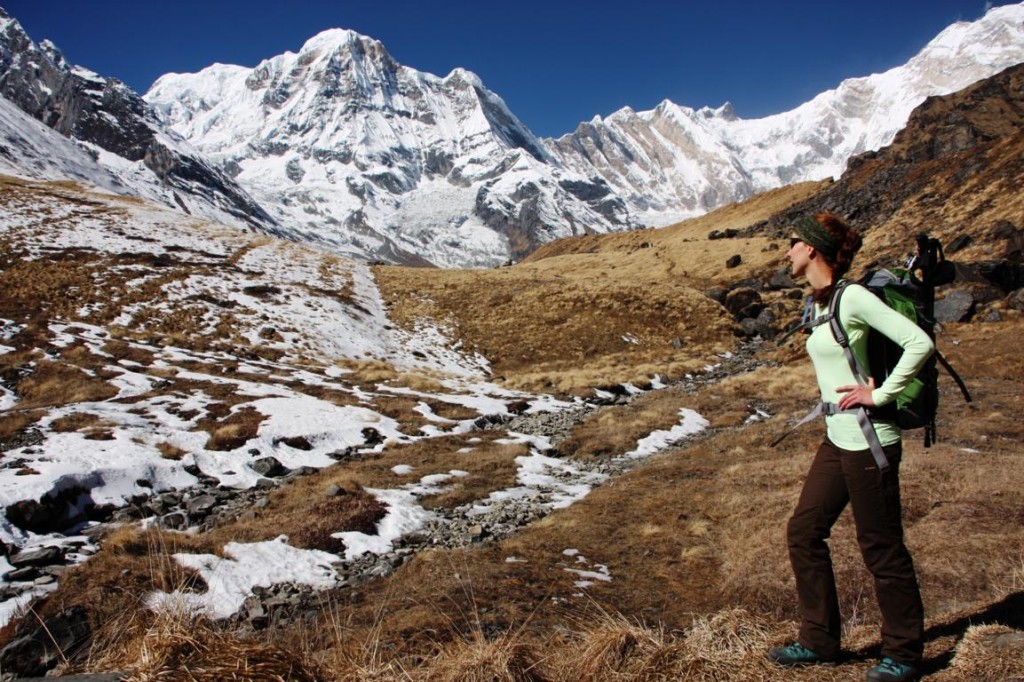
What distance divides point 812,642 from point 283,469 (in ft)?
43.6

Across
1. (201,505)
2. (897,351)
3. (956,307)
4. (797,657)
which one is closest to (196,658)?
(797,657)

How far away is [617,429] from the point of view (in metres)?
18.5

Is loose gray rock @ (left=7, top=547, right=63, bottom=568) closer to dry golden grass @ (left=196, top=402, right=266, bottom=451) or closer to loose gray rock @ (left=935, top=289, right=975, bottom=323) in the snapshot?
dry golden grass @ (left=196, top=402, right=266, bottom=451)

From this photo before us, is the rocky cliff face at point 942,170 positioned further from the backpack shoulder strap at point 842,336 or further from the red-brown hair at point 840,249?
the backpack shoulder strap at point 842,336

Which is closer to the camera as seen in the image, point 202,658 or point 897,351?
point 202,658

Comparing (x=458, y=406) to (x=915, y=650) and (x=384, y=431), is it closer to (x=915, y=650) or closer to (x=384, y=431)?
(x=384, y=431)

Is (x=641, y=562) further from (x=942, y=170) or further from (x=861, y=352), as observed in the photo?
(x=942, y=170)

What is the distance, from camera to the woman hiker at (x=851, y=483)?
3383mm

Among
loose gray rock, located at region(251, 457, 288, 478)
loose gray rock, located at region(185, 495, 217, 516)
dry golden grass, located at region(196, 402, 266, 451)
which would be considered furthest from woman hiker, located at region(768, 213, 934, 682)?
dry golden grass, located at region(196, 402, 266, 451)

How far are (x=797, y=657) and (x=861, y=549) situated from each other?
2.74 ft

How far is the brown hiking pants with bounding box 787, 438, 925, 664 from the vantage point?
336 cm

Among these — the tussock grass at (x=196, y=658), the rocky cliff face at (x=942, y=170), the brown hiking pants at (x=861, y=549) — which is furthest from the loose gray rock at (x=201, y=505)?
the rocky cliff face at (x=942, y=170)

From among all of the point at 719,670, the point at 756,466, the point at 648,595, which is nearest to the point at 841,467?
the point at 719,670

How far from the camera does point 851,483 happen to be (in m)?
3.66
